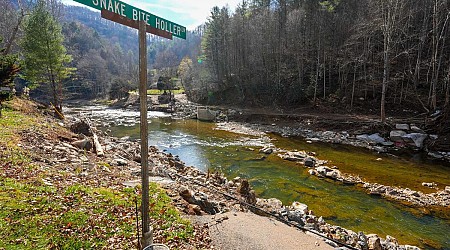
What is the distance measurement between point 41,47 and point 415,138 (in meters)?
30.8

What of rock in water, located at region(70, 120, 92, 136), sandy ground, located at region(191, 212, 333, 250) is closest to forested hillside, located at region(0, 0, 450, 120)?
rock in water, located at region(70, 120, 92, 136)

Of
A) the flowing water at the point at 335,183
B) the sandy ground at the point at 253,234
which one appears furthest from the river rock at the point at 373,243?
the sandy ground at the point at 253,234

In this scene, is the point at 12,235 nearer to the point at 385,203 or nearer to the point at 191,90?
the point at 385,203

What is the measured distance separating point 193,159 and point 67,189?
1020 cm

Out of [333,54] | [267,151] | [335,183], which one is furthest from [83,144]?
[333,54]

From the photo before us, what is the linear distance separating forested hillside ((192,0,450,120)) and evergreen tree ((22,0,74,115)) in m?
24.4

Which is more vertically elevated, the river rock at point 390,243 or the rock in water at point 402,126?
the rock in water at point 402,126

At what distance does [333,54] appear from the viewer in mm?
28562

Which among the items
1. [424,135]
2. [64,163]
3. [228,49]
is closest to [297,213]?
[64,163]

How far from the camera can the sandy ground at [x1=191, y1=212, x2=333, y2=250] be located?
207 inches

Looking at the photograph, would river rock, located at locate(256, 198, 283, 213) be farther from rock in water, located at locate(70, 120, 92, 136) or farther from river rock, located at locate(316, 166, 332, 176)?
rock in water, located at locate(70, 120, 92, 136)

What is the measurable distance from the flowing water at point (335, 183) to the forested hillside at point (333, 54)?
792 cm

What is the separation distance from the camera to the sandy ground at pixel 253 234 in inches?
207

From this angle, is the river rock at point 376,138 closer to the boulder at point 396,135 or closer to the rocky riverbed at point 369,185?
the boulder at point 396,135
